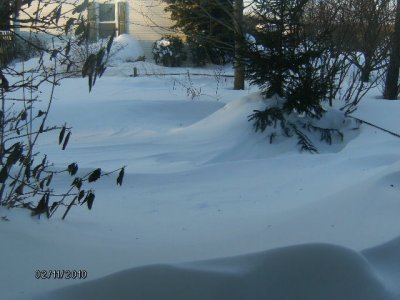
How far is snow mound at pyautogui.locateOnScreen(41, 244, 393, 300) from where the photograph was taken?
2.64 meters

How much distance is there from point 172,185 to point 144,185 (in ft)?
1.00

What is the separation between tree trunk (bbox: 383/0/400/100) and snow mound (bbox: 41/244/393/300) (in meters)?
8.68

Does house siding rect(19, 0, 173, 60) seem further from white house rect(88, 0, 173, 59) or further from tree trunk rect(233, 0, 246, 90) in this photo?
tree trunk rect(233, 0, 246, 90)

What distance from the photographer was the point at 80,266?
9.48ft

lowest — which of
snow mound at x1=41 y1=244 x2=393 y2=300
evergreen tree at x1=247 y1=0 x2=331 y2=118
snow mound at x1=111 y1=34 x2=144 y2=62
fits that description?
snow mound at x1=111 y1=34 x2=144 y2=62

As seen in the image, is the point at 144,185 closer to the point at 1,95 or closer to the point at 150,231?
the point at 150,231

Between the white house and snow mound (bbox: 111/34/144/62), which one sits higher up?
the white house

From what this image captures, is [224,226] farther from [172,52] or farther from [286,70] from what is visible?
[172,52]

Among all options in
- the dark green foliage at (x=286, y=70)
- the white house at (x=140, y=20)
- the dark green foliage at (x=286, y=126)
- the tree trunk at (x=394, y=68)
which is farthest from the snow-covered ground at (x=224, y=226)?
the white house at (x=140, y=20)

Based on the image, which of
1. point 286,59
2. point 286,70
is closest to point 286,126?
point 286,70

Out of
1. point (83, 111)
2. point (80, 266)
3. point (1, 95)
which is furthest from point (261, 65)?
point (80, 266)
